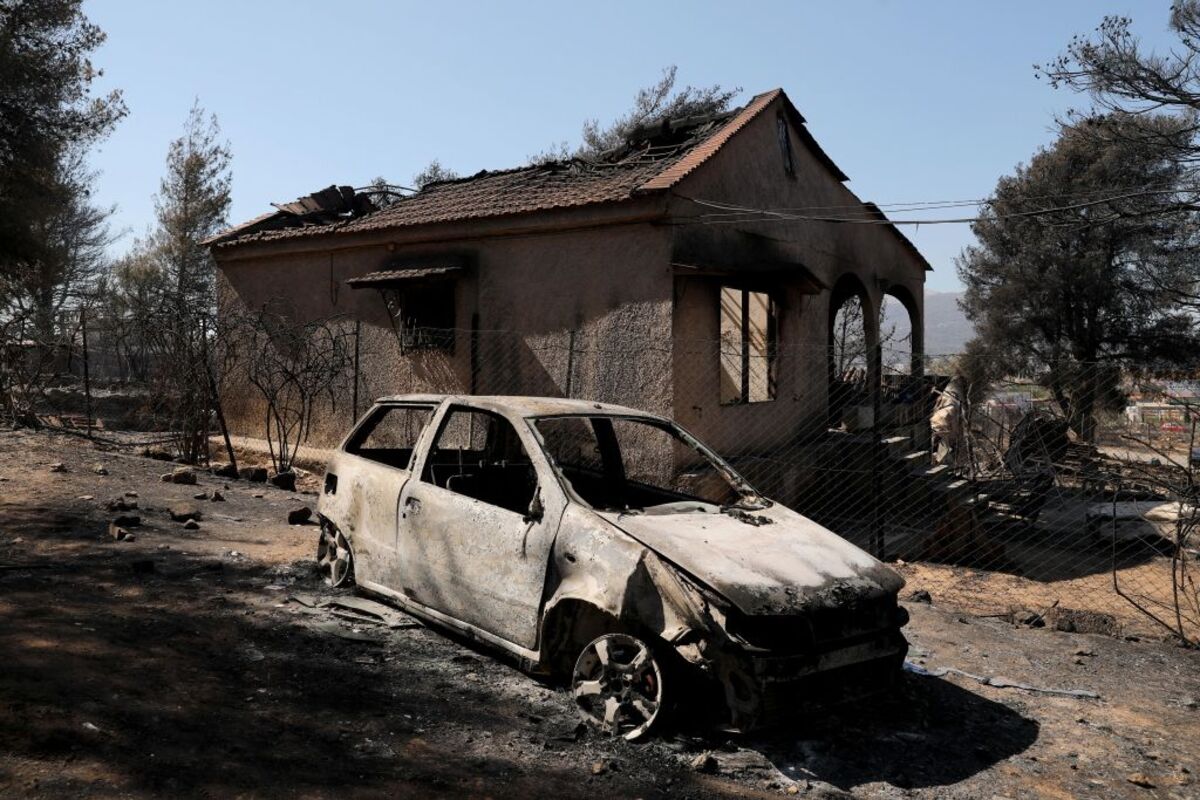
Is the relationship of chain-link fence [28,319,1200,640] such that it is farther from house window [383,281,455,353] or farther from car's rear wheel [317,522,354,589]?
car's rear wheel [317,522,354,589]

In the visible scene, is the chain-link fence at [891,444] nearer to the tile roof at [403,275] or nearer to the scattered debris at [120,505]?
the tile roof at [403,275]

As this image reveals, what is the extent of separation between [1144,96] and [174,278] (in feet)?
111

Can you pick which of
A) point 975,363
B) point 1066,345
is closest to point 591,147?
point 975,363

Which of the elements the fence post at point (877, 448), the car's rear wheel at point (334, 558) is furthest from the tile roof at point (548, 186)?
the car's rear wheel at point (334, 558)

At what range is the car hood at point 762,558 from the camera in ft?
12.6

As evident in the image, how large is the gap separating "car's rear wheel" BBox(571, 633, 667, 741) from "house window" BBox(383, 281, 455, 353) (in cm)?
864

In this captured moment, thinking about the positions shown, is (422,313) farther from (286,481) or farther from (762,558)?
(762,558)

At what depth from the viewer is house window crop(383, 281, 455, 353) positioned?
12391mm

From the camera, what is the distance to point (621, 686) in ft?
13.2

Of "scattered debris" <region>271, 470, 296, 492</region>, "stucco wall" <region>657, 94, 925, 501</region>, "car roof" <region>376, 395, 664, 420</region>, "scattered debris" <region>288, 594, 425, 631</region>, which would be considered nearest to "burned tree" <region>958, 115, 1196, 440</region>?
"stucco wall" <region>657, 94, 925, 501</region>

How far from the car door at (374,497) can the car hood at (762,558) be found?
1.69m

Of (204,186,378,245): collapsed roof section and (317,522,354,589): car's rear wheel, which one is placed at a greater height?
(204,186,378,245): collapsed roof section

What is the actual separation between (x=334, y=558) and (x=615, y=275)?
5.43m

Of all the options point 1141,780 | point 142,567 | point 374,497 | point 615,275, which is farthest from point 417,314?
point 1141,780
